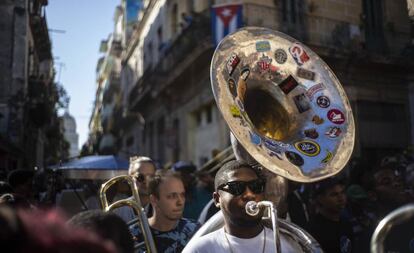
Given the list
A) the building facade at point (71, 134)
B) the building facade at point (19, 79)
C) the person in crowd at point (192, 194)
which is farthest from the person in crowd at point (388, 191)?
the building facade at point (71, 134)

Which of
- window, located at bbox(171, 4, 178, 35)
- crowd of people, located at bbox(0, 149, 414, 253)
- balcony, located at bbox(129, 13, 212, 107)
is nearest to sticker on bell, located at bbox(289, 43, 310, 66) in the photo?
crowd of people, located at bbox(0, 149, 414, 253)

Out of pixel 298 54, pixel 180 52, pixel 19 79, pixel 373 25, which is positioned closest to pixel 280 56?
pixel 298 54

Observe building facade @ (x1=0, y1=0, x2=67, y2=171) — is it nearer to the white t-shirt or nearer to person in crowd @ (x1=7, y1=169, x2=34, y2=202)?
person in crowd @ (x1=7, y1=169, x2=34, y2=202)

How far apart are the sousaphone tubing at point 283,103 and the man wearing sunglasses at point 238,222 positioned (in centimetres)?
20

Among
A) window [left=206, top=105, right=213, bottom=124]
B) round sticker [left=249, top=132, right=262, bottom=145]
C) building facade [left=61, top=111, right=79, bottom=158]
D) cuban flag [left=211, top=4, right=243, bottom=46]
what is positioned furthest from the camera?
building facade [left=61, top=111, right=79, bottom=158]

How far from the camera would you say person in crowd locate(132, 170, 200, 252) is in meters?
2.78

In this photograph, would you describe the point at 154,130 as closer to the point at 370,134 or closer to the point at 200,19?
the point at 200,19

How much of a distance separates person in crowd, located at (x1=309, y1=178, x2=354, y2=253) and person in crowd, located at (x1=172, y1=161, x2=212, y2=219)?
1.98 m

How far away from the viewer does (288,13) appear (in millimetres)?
11570

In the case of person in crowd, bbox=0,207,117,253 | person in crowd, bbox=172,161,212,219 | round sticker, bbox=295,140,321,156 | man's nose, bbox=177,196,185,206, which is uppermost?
round sticker, bbox=295,140,321,156

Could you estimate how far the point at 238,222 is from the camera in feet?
7.14

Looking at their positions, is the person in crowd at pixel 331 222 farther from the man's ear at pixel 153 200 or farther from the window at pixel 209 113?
the window at pixel 209 113

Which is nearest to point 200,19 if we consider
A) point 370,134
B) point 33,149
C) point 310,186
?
point 370,134

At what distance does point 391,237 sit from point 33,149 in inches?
763
